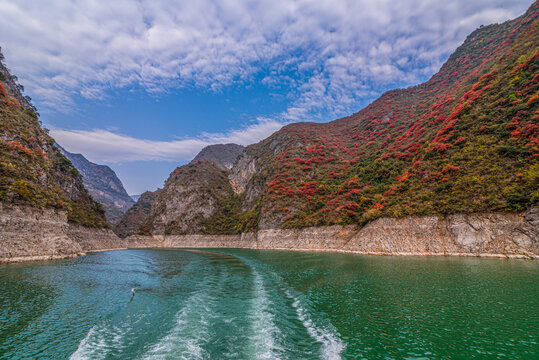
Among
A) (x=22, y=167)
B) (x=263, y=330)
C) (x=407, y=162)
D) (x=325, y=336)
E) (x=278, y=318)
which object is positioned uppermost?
(x=407, y=162)

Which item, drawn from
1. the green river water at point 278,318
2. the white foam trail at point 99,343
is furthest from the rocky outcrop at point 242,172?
the white foam trail at point 99,343

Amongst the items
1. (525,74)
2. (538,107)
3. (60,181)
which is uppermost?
(525,74)

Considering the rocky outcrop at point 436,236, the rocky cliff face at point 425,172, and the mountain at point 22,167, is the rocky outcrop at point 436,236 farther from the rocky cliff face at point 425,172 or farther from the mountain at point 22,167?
the mountain at point 22,167

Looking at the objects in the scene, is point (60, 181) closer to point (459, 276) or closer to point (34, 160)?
point (34, 160)

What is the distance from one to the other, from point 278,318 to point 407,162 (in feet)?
189

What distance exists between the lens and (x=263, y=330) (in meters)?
10.7

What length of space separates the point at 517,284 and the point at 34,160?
201 ft

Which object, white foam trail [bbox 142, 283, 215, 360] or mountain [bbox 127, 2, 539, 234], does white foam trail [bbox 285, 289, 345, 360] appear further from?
mountain [bbox 127, 2, 539, 234]

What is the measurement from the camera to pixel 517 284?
16.1 metres

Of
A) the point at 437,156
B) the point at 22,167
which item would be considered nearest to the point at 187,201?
the point at 22,167

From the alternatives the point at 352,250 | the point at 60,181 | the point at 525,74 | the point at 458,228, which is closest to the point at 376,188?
the point at 352,250

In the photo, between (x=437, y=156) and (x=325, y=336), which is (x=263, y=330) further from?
(x=437, y=156)

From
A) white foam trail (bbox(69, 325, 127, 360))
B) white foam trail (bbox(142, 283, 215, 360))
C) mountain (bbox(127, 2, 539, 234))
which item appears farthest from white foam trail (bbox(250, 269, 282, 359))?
mountain (bbox(127, 2, 539, 234))

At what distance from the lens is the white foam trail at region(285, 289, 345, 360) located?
27.4 feet
